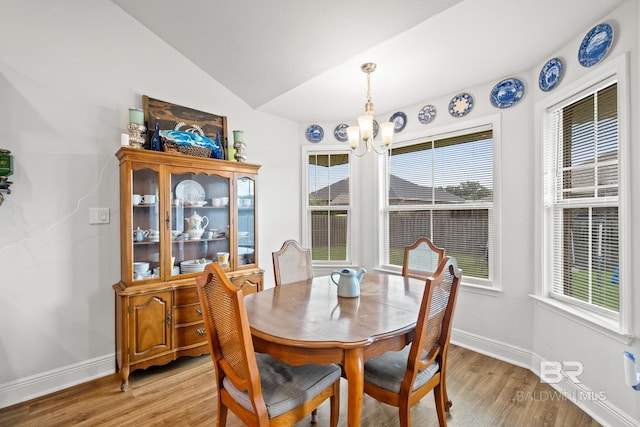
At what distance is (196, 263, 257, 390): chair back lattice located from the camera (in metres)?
1.15

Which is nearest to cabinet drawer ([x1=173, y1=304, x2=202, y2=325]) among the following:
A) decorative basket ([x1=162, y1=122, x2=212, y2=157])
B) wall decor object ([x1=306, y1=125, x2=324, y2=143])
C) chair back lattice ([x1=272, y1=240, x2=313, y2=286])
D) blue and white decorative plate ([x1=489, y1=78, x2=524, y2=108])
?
chair back lattice ([x1=272, y1=240, x2=313, y2=286])

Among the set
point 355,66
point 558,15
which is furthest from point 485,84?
point 355,66

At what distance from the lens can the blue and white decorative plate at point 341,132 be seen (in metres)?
3.72

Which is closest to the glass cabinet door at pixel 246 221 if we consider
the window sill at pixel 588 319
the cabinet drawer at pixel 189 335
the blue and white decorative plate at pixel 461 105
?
the cabinet drawer at pixel 189 335

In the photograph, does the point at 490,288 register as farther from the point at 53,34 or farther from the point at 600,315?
the point at 53,34

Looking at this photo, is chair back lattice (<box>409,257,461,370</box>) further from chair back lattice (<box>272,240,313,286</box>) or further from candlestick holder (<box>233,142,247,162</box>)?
candlestick holder (<box>233,142,247,162</box>)

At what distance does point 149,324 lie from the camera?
7.37 feet

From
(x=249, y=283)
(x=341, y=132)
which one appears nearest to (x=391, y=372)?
(x=249, y=283)

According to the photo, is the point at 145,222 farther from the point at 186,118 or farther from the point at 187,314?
the point at 186,118

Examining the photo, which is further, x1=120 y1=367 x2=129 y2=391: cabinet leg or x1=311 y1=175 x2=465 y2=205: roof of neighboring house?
x1=311 y1=175 x2=465 y2=205: roof of neighboring house

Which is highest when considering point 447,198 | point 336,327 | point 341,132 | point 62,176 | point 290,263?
point 341,132

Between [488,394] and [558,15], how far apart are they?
2540 mm

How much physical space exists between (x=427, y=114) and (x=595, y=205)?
172cm

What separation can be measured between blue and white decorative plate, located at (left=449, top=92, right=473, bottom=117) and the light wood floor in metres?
2.35
